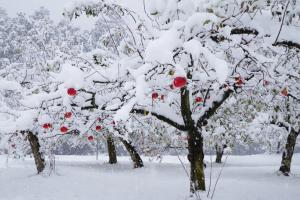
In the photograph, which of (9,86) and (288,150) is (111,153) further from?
(9,86)

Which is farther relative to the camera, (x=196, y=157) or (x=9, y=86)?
(x=196, y=157)

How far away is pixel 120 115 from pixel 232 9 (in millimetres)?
2460

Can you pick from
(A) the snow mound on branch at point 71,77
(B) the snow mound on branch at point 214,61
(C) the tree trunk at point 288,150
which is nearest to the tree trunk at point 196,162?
(A) the snow mound on branch at point 71,77

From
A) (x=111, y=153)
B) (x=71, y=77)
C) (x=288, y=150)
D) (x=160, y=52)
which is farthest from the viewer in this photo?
(x=111, y=153)

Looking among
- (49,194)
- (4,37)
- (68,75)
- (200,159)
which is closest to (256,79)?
(200,159)

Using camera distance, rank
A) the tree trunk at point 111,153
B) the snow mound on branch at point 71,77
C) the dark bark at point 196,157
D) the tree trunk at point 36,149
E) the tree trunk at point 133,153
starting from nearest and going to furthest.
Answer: the snow mound on branch at point 71,77 < the dark bark at point 196,157 < the tree trunk at point 36,149 < the tree trunk at point 133,153 < the tree trunk at point 111,153

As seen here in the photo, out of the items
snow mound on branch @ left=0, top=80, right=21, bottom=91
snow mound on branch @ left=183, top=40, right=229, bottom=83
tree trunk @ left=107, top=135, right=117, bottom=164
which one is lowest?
tree trunk @ left=107, top=135, right=117, bottom=164

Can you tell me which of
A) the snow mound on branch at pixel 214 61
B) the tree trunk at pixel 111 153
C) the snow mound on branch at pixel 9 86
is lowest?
the tree trunk at pixel 111 153

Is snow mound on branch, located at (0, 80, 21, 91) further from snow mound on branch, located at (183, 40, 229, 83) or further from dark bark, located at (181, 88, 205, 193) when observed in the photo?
snow mound on branch, located at (183, 40, 229, 83)

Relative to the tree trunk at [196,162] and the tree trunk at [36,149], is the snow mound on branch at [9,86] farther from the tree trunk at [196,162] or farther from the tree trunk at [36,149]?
the tree trunk at [36,149]

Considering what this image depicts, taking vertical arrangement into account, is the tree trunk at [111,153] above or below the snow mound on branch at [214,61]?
below

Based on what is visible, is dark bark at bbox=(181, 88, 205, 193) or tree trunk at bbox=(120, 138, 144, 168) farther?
tree trunk at bbox=(120, 138, 144, 168)

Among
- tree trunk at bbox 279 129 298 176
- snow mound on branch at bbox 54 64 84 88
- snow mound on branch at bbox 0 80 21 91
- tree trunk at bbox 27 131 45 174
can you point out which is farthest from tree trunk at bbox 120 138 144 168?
snow mound on branch at bbox 54 64 84 88

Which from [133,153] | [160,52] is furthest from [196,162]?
[133,153]
